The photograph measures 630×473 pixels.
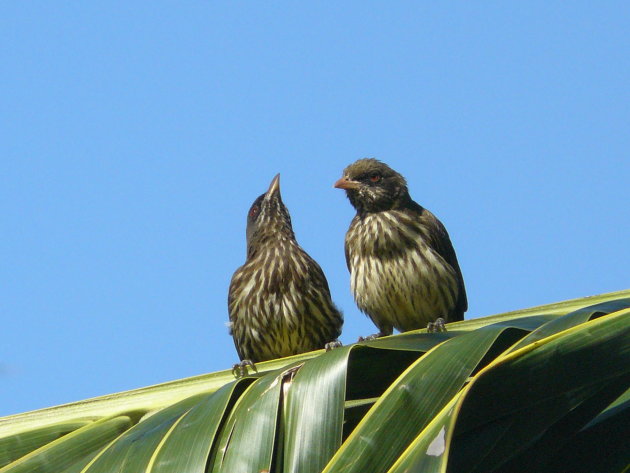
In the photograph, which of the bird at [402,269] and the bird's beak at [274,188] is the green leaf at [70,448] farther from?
the bird's beak at [274,188]

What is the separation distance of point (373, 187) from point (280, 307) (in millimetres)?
1102

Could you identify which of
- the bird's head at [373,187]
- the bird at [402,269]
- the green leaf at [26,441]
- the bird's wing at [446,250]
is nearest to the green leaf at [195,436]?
the green leaf at [26,441]

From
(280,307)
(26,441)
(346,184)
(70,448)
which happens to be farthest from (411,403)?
(346,184)

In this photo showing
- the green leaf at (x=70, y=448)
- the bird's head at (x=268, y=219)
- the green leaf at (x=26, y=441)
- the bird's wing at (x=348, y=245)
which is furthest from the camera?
the bird's head at (x=268, y=219)

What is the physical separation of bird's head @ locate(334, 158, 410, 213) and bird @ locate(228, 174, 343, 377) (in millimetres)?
528

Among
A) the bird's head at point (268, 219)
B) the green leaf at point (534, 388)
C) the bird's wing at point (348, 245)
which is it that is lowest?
the green leaf at point (534, 388)

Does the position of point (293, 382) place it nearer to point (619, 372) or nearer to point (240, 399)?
point (240, 399)

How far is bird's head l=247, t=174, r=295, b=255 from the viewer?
800 cm

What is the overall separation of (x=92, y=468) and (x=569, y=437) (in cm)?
125

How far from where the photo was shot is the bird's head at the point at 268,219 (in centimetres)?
800

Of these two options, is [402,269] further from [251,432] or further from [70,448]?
[251,432]

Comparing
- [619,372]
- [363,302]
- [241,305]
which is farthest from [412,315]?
[619,372]

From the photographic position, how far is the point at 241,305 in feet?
24.3

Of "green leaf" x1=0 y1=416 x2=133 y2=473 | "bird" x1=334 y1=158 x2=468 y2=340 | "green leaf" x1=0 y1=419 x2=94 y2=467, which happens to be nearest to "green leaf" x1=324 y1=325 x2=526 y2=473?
"green leaf" x1=0 y1=416 x2=133 y2=473
